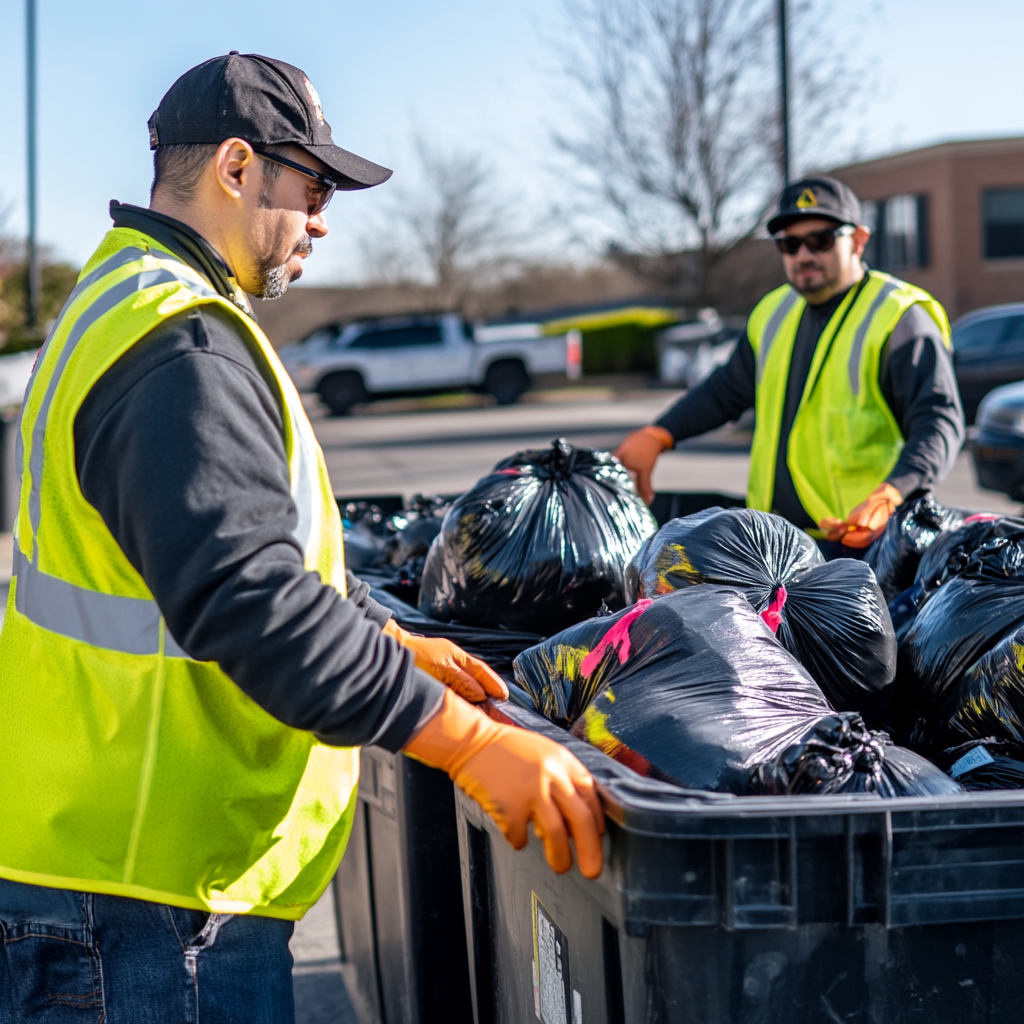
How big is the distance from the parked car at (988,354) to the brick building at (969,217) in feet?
50.0

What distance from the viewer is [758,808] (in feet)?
4.56

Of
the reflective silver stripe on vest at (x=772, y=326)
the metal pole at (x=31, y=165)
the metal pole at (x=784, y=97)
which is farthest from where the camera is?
the metal pole at (x=31, y=165)

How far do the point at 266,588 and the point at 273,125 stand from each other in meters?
0.65

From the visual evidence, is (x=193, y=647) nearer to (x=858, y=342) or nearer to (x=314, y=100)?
(x=314, y=100)

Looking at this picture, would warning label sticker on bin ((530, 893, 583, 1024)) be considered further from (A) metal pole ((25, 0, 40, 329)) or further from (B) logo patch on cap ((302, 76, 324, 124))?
(A) metal pole ((25, 0, 40, 329))

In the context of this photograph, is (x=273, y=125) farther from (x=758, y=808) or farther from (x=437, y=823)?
(x=437, y=823)

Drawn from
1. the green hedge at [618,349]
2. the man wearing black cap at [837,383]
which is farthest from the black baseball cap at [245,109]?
the green hedge at [618,349]

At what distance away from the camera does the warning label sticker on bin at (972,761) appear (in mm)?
1922

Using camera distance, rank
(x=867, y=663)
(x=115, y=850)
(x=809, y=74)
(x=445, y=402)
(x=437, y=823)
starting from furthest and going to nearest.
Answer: (x=445, y=402) → (x=809, y=74) → (x=437, y=823) → (x=867, y=663) → (x=115, y=850)

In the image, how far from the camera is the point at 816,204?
3.71m

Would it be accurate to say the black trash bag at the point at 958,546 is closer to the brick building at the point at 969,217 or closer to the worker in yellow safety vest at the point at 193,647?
the worker in yellow safety vest at the point at 193,647

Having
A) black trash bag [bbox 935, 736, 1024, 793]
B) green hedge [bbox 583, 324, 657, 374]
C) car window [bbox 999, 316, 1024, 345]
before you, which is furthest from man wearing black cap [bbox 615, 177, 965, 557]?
green hedge [bbox 583, 324, 657, 374]

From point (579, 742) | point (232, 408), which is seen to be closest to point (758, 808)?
point (579, 742)

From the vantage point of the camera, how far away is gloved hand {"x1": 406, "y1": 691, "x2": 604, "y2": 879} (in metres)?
1.48
